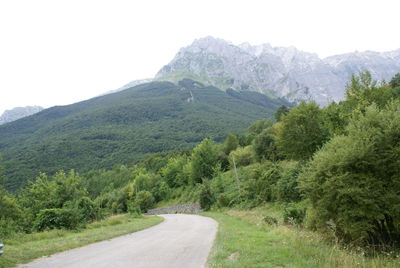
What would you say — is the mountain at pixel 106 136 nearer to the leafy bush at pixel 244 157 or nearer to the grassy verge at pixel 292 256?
the leafy bush at pixel 244 157

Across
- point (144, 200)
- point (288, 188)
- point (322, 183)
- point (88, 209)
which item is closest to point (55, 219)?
point (88, 209)

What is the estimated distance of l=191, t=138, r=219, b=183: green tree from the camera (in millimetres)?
69250

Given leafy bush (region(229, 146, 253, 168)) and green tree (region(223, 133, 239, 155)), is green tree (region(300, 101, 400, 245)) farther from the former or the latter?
green tree (region(223, 133, 239, 155))

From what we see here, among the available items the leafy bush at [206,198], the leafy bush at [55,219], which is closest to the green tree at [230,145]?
the leafy bush at [206,198]

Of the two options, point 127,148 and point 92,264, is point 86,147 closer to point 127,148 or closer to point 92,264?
point 127,148

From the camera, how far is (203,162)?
70500 mm

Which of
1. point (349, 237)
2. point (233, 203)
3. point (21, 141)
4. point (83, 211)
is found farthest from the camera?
point (21, 141)

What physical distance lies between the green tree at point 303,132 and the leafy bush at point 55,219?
87.3ft

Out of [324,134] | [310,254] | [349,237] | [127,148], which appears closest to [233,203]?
[324,134]

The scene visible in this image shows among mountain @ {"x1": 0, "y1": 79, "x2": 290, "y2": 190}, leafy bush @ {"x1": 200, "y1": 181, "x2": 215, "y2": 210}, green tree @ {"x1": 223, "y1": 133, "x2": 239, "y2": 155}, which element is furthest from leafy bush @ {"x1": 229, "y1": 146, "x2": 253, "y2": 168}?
mountain @ {"x1": 0, "y1": 79, "x2": 290, "y2": 190}

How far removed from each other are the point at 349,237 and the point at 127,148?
6011 inches

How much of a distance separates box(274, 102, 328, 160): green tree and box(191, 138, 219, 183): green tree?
109ft

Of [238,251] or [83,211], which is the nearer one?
[238,251]

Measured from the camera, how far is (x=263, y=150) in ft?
192
